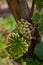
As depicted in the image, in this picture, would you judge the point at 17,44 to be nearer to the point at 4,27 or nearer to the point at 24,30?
the point at 24,30

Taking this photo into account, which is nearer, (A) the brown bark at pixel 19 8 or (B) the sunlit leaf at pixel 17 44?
(B) the sunlit leaf at pixel 17 44

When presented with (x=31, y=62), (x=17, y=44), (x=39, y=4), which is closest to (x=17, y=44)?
(x=17, y=44)

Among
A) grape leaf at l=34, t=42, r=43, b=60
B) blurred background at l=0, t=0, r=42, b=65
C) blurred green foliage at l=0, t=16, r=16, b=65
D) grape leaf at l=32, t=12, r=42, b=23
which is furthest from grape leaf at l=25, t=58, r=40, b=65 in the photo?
blurred green foliage at l=0, t=16, r=16, b=65

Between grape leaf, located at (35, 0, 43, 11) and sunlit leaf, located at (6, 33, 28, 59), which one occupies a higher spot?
grape leaf, located at (35, 0, 43, 11)

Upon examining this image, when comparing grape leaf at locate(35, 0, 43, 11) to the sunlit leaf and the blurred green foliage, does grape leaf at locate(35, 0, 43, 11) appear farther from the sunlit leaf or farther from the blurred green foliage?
the blurred green foliage

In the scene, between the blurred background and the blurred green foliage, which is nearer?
the blurred background

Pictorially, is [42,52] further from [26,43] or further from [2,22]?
[2,22]

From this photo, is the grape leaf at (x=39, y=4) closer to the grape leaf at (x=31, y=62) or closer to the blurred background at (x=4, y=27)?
the grape leaf at (x=31, y=62)

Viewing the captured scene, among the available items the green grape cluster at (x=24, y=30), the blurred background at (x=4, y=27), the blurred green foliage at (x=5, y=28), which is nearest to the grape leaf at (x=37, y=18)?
the green grape cluster at (x=24, y=30)
